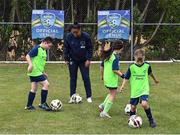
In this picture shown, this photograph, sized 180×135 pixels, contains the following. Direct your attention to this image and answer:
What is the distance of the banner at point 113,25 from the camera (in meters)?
22.1

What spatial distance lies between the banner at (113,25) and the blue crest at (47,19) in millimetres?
1997

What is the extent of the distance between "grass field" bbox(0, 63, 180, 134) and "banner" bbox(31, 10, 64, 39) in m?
4.94

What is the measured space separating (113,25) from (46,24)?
9.27ft

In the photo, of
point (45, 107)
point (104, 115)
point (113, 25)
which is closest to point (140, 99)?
point (104, 115)

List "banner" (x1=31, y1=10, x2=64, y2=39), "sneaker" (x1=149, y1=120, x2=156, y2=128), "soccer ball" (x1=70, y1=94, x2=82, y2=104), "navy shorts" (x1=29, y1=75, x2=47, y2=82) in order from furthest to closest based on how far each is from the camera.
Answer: "banner" (x1=31, y1=10, x2=64, y2=39) < "soccer ball" (x1=70, y1=94, x2=82, y2=104) < "navy shorts" (x1=29, y1=75, x2=47, y2=82) < "sneaker" (x1=149, y1=120, x2=156, y2=128)

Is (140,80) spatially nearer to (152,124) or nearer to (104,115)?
(152,124)

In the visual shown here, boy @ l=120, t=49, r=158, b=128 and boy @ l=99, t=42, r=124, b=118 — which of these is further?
boy @ l=99, t=42, r=124, b=118

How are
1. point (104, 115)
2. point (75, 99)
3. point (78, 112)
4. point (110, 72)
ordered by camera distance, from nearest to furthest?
1. point (104, 115)
2. point (110, 72)
3. point (78, 112)
4. point (75, 99)

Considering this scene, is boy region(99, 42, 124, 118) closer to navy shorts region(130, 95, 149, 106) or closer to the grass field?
the grass field

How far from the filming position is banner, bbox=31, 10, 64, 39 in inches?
866

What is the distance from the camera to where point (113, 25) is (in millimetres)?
22125

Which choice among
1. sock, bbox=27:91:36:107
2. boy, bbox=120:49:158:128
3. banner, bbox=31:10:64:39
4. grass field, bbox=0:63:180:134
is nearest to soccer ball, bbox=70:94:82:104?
grass field, bbox=0:63:180:134

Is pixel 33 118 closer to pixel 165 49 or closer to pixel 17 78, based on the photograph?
pixel 17 78

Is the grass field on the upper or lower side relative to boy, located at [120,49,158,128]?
lower
